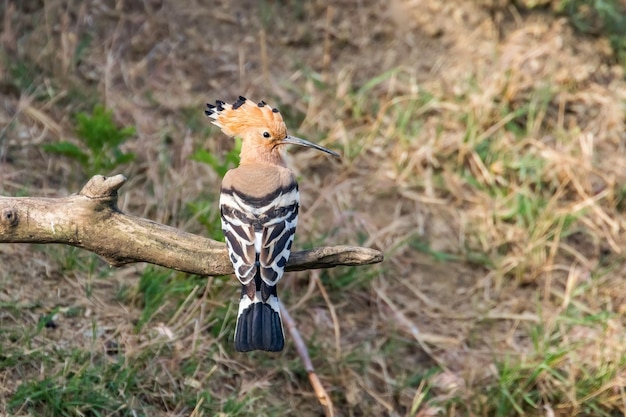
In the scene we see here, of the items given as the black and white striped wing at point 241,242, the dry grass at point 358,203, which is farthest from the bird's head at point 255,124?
the dry grass at point 358,203

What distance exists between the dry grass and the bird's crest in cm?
60

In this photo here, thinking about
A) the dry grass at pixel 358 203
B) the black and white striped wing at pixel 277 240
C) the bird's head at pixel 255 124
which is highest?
the bird's head at pixel 255 124

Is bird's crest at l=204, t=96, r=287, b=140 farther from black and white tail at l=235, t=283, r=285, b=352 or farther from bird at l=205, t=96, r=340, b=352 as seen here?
black and white tail at l=235, t=283, r=285, b=352

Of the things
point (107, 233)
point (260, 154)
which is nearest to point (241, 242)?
point (107, 233)

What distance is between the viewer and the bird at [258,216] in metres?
3.02

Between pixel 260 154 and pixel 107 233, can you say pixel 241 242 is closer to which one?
pixel 107 233

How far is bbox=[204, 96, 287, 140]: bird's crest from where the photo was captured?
142 inches

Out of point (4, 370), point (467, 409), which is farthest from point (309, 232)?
point (4, 370)

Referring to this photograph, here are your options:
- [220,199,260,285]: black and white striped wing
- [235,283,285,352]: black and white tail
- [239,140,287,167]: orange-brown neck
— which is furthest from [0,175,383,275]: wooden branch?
[239,140,287,167]: orange-brown neck

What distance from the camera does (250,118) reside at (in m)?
3.63

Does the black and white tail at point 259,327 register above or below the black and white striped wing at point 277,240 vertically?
below

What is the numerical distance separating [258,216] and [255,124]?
54cm

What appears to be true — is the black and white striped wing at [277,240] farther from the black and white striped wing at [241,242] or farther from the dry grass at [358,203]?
the dry grass at [358,203]

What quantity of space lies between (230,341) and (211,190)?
2.88 feet
